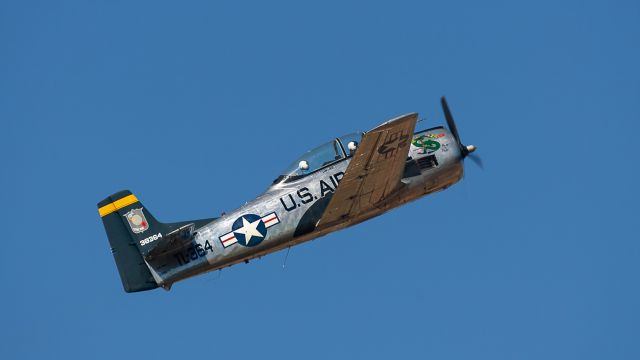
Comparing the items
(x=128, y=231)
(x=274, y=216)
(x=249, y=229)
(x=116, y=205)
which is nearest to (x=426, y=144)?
(x=274, y=216)

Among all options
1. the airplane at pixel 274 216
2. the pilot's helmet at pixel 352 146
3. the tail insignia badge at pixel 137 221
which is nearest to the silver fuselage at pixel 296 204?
the airplane at pixel 274 216

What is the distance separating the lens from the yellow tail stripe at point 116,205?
22109 millimetres

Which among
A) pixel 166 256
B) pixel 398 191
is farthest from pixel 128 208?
pixel 398 191

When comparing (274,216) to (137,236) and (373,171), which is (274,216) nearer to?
(373,171)

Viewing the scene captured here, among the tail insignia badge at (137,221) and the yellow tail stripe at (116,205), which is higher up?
the yellow tail stripe at (116,205)

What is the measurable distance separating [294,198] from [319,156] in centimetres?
111

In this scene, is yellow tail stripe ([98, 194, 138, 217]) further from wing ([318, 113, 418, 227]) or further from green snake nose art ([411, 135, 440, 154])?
green snake nose art ([411, 135, 440, 154])

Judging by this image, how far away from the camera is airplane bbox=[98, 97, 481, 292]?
70.7ft

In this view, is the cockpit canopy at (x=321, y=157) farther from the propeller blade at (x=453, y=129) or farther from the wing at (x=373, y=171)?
the propeller blade at (x=453, y=129)

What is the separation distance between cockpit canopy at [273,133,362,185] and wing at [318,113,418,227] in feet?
3.25

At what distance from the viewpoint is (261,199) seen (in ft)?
72.4

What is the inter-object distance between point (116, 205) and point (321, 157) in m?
4.60

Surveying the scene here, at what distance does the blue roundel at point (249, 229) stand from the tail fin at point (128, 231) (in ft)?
5.99

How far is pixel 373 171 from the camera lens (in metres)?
21.3
